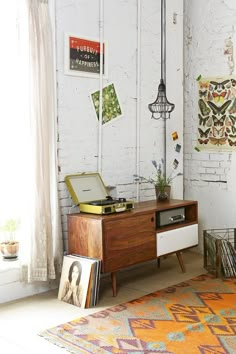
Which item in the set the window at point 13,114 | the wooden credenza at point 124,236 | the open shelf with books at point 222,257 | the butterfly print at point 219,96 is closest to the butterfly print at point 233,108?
the butterfly print at point 219,96

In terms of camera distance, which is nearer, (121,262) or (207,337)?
(207,337)

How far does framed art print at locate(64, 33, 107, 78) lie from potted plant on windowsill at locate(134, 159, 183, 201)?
1.09m

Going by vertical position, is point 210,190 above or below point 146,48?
below

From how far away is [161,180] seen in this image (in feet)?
15.2

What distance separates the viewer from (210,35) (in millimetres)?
5000

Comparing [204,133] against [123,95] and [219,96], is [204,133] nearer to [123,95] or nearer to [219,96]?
[219,96]

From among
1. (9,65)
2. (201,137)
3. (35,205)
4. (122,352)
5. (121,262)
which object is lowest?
(122,352)

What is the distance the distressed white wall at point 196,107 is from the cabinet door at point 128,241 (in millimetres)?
1164

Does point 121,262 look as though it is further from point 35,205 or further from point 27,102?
point 27,102

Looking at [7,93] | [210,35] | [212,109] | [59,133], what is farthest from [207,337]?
[210,35]

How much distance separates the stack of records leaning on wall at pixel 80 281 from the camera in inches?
142

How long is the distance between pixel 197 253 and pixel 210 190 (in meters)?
0.68

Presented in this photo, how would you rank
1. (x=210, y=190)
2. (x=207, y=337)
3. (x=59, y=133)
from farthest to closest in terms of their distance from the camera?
(x=210, y=190) < (x=59, y=133) < (x=207, y=337)

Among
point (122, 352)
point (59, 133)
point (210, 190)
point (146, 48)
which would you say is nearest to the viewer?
point (122, 352)
